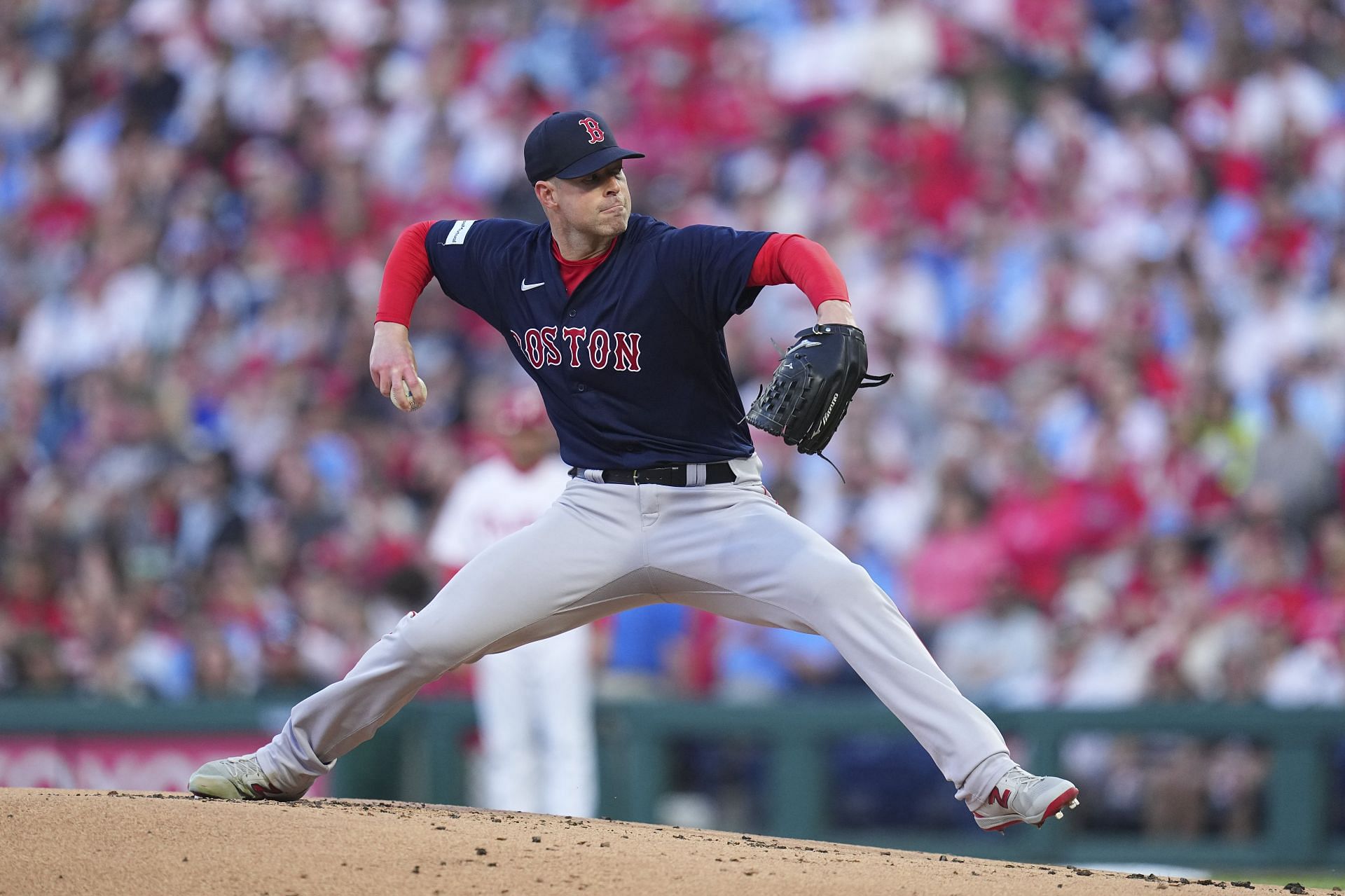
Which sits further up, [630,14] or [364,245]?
[630,14]

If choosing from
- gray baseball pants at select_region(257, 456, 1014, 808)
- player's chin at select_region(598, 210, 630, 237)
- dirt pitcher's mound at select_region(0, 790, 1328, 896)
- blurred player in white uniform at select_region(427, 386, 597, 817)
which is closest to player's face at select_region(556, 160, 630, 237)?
player's chin at select_region(598, 210, 630, 237)

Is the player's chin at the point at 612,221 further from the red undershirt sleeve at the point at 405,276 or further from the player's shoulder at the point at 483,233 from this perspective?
the red undershirt sleeve at the point at 405,276

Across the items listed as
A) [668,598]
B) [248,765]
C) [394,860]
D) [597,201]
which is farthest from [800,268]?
[248,765]

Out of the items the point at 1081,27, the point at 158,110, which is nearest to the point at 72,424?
the point at 158,110

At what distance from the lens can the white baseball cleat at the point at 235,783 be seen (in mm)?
4598

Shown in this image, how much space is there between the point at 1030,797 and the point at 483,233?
2060 millimetres

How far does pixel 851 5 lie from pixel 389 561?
4812mm

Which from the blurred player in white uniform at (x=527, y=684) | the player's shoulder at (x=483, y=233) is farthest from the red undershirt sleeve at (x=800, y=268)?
the blurred player in white uniform at (x=527, y=684)

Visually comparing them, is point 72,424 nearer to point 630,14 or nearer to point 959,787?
point 630,14

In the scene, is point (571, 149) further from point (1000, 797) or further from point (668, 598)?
point (1000, 797)

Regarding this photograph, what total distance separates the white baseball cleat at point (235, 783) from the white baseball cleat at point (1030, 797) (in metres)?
1.90

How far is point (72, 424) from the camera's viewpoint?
10.7 meters

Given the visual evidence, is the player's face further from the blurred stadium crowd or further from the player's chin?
the blurred stadium crowd

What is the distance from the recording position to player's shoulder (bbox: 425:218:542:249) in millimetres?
4520
